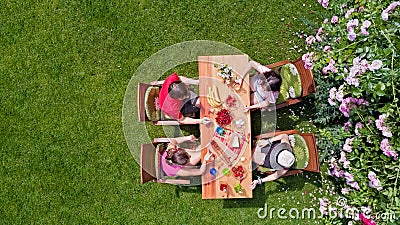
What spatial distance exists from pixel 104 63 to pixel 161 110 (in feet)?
4.34

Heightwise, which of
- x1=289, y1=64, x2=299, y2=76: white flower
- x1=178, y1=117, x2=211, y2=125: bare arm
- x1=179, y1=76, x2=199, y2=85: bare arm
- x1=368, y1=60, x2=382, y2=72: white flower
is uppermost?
x1=289, y1=64, x2=299, y2=76: white flower

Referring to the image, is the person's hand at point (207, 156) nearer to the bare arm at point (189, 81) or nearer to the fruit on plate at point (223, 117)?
the fruit on plate at point (223, 117)

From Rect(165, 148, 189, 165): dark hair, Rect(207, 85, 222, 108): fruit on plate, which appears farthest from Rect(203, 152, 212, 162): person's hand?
Rect(207, 85, 222, 108): fruit on plate

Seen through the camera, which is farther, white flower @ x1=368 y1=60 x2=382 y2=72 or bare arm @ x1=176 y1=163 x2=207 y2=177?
bare arm @ x1=176 y1=163 x2=207 y2=177

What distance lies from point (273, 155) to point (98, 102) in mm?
2668

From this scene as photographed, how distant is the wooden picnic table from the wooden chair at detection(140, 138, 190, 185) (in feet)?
1.87

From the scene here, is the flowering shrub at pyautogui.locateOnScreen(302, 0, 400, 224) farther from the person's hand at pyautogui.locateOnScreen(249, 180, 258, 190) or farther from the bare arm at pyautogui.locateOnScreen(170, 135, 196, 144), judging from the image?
the bare arm at pyautogui.locateOnScreen(170, 135, 196, 144)

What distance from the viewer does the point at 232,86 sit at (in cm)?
542

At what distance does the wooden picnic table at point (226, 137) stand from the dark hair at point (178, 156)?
0.81 ft

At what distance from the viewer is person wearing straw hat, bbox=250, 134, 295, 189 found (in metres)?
5.34

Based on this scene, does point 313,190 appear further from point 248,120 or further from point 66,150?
point 66,150

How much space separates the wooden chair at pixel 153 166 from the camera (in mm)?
5453

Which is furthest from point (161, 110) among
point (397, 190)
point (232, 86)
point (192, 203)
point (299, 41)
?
point (397, 190)

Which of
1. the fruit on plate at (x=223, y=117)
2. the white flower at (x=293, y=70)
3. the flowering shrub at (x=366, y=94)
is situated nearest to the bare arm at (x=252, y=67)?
the white flower at (x=293, y=70)
